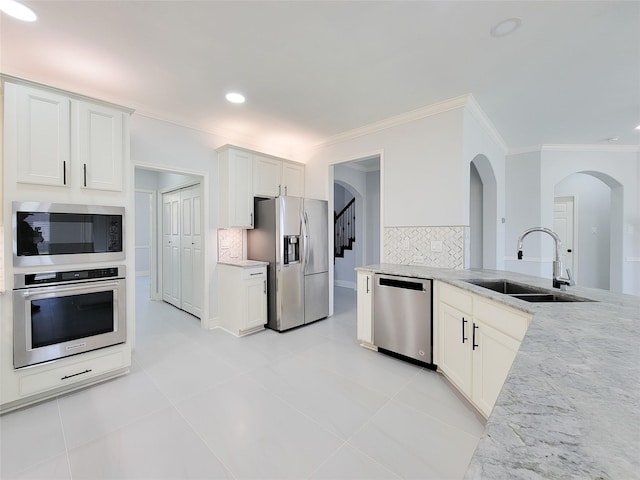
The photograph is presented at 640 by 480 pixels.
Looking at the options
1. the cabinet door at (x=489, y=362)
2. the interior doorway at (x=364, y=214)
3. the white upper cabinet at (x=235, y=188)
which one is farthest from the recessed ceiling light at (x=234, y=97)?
the interior doorway at (x=364, y=214)

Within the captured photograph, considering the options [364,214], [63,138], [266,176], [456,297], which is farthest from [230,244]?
[364,214]

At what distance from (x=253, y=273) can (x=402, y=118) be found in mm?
2710

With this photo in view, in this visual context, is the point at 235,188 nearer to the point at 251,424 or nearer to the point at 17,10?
the point at 17,10

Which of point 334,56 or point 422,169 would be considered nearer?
point 334,56

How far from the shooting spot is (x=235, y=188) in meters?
3.77

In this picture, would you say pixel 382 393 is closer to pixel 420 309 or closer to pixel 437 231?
pixel 420 309

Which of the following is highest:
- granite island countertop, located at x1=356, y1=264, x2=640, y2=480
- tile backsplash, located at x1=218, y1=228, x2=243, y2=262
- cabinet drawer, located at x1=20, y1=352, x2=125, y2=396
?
tile backsplash, located at x1=218, y1=228, x2=243, y2=262

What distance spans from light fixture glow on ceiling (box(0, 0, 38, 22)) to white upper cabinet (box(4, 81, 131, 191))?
443mm

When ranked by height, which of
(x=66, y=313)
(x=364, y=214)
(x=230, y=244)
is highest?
(x=364, y=214)

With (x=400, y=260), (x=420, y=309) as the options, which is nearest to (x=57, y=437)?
(x=420, y=309)

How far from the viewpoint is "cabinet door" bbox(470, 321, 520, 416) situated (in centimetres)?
168

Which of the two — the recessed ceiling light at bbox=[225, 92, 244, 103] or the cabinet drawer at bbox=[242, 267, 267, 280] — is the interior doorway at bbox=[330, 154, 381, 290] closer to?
the cabinet drawer at bbox=[242, 267, 267, 280]

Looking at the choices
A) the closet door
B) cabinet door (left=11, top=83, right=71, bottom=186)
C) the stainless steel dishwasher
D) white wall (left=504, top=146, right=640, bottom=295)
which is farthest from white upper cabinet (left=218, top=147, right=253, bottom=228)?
white wall (left=504, top=146, right=640, bottom=295)

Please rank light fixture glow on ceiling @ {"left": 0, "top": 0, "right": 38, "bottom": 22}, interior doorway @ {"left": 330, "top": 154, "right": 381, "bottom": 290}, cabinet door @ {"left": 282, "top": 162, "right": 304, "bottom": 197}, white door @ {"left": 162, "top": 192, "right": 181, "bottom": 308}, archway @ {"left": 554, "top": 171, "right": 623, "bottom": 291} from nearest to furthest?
light fixture glow on ceiling @ {"left": 0, "top": 0, "right": 38, "bottom": 22} → cabinet door @ {"left": 282, "top": 162, "right": 304, "bottom": 197} → white door @ {"left": 162, "top": 192, "right": 181, "bottom": 308} → archway @ {"left": 554, "top": 171, "right": 623, "bottom": 291} → interior doorway @ {"left": 330, "top": 154, "right": 381, "bottom": 290}
